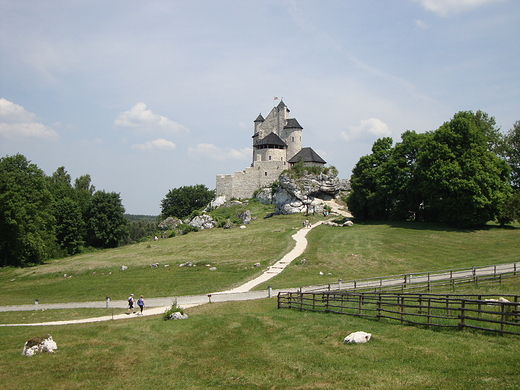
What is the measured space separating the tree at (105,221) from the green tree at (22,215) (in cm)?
1156

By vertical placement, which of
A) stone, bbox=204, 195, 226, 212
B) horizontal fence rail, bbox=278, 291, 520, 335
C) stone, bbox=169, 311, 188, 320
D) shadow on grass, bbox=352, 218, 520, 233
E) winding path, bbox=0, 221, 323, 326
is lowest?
winding path, bbox=0, 221, 323, 326

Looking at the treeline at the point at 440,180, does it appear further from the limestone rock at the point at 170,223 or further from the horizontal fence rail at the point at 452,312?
the limestone rock at the point at 170,223

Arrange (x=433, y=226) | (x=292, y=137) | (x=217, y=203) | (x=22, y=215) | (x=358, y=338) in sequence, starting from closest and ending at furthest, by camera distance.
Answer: (x=358, y=338) → (x=433, y=226) → (x=22, y=215) → (x=292, y=137) → (x=217, y=203)

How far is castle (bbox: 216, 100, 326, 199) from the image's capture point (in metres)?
82.4

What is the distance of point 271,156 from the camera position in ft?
271

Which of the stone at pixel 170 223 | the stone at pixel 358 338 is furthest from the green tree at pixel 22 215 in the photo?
the stone at pixel 358 338

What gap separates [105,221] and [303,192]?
3382 cm

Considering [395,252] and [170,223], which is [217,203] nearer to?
[170,223]

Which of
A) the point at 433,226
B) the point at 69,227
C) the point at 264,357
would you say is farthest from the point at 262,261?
the point at 69,227

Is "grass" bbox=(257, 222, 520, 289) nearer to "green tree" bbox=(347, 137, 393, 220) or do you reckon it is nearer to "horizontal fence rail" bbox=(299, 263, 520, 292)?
"horizontal fence rail" bbox=(299, 263, 520, 292)

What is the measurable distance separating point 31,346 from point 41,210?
4674 cm

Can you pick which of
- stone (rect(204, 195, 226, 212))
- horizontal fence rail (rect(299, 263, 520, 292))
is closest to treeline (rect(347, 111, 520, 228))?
horizontal fence rail (rect(299, 263, 520, 292))

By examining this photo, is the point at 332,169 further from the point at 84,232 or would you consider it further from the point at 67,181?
the point at 67,181

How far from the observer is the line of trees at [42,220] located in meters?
52.3
